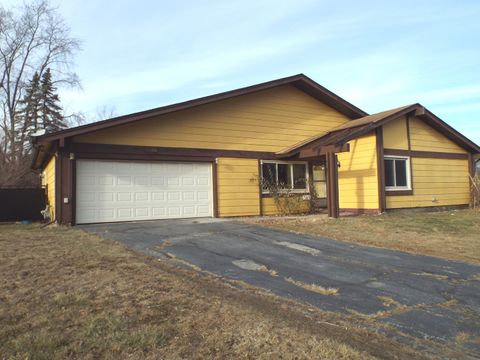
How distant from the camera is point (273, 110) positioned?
52.0 feet

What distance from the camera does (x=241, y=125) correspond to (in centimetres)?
1498

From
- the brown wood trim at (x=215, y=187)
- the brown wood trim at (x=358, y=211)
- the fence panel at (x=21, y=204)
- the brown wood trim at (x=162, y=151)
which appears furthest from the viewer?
the fence panel at (x=21, y=204)

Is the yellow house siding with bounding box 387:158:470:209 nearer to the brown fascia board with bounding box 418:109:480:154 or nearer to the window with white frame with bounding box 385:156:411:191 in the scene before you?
the window with white frame with bounding box 385:156:411:191

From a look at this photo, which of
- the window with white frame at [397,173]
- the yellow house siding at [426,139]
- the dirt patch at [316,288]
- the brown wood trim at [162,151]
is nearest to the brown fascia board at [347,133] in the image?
the yellow house siding at [426,139]

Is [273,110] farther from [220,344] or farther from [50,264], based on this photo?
[220,344]

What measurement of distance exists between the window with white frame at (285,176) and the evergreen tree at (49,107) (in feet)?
86.9

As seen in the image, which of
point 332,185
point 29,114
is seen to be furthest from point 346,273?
point 29,114

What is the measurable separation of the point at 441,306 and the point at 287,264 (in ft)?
8.36

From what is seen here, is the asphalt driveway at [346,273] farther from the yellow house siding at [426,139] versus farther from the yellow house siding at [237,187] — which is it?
the yellow house siding at [426,139]

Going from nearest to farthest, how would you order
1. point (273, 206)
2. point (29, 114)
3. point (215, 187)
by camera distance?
point (215, 187) < point (273, 206) < point (29, 114)

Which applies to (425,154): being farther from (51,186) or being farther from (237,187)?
(51,186)

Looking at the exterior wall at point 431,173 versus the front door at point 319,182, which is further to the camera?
the front door at point 319,182

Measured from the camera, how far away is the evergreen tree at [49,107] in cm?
3531

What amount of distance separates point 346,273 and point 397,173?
1031cm
